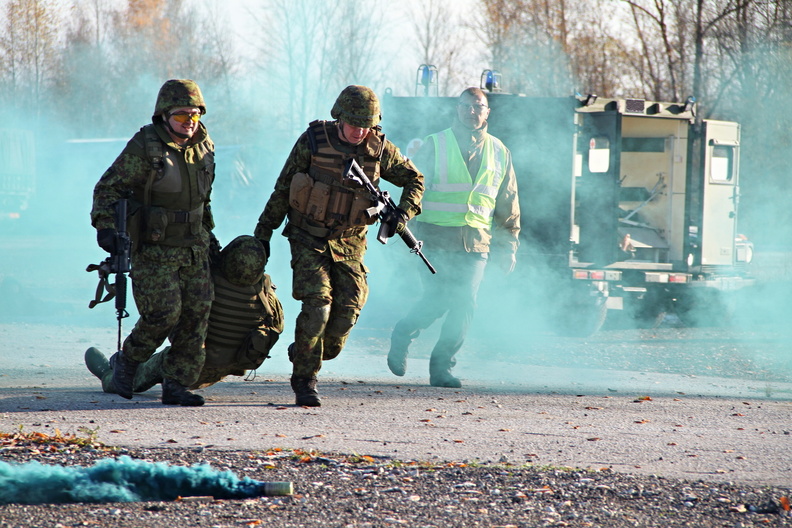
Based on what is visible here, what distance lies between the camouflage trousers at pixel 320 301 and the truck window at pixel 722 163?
7134mm

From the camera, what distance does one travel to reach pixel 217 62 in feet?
76.8

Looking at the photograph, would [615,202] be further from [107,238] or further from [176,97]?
[107,238]

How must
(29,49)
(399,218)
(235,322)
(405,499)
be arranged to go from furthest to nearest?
(29,49) < (399,218) < (235,322) < (405,499)

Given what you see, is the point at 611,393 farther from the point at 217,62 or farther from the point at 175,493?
the point at 217,62

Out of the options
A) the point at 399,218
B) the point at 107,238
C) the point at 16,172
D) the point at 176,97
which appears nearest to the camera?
the point at 107,238

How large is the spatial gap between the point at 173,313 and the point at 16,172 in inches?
907

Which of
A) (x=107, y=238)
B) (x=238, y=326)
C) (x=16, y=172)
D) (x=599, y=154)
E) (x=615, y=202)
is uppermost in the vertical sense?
(x=16, y=172)

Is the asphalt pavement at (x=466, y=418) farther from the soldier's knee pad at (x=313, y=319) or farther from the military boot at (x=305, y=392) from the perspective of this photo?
the soldier's knee pad at (x=313, y=319)

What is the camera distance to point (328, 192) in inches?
194

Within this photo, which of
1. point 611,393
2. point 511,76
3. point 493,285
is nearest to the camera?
point 611,393

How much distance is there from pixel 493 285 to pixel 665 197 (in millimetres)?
3133

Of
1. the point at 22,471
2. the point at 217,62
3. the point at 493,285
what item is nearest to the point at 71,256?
the point at 217,62

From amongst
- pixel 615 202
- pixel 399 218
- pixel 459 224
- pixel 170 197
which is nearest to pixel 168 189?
pixel 170 197

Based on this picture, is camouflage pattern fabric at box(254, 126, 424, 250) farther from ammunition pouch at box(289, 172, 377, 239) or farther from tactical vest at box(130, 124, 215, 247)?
tactical vest at box(130, 124, 215, 247)
